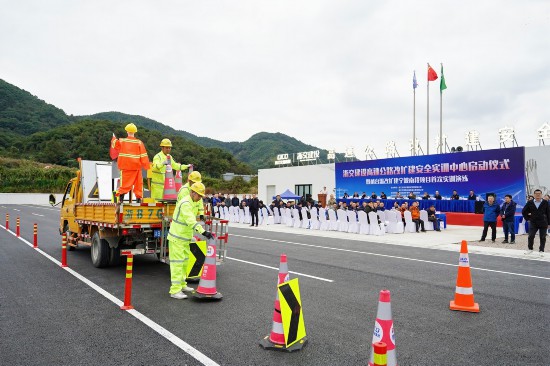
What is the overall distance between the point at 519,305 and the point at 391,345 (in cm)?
396

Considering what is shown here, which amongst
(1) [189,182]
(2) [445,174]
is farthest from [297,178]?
(1) [189,182]

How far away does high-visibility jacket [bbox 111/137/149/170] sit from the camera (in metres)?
9.33

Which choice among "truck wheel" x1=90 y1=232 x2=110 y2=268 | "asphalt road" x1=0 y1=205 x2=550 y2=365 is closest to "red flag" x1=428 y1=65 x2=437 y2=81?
"asphalt road" x1=0 y1=205 x2=550 y2=365

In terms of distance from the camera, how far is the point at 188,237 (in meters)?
7.05

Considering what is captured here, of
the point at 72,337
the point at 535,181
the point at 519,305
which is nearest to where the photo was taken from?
the point at 72,337

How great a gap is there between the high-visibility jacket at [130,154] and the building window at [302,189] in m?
29.3

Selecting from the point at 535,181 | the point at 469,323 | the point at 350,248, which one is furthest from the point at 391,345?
the point at 535,181

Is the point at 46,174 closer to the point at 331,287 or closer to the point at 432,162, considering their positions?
the point at 432,162

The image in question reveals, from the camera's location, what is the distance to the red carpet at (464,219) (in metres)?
21.7

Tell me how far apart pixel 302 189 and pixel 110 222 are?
1236 inches

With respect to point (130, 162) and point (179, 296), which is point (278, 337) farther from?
point (130, 162)

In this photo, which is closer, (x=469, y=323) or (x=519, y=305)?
(x=469, y=323)

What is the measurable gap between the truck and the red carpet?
17.8 m

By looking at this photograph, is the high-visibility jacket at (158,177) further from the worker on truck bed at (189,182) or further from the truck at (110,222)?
the worker on truck bed at (189,182)
